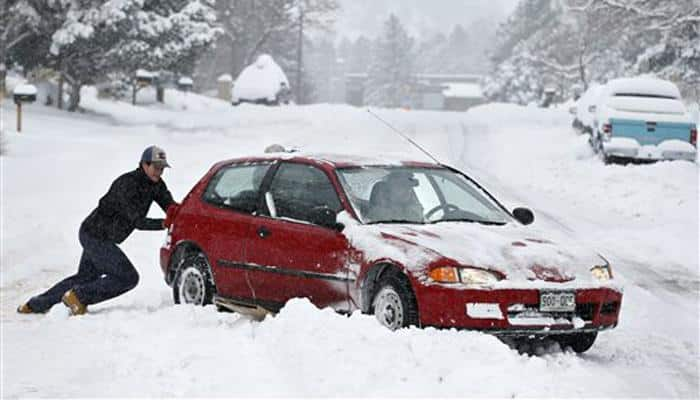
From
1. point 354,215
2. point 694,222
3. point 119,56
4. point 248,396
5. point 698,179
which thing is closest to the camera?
point 248,396

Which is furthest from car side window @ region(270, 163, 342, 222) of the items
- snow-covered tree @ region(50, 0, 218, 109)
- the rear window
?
snow-covered tree @ region(50, 0, 218, 109)

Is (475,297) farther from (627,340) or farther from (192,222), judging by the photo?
(192,222)

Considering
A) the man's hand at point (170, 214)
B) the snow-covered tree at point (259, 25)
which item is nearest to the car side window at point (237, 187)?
the man's hand at point (170, 214)

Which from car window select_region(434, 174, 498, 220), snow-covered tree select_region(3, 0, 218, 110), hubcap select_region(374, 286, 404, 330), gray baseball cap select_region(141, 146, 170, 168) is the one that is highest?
snow-covered tree select_region(3, 0, 218, 110)

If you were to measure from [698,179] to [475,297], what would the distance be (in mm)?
15400

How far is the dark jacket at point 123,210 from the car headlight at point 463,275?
3.50 meters

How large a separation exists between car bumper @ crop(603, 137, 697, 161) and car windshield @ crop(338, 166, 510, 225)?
49.1 feet

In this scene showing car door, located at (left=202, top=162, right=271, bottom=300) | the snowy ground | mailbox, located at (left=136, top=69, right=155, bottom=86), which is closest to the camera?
the snowy ground

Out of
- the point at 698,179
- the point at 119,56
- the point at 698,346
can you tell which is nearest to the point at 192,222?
the point at 698,346

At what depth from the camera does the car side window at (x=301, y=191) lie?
842 centimetres

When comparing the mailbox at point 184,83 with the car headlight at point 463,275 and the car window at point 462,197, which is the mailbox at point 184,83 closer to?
the car window at point 462,197

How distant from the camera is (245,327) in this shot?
8.15 m

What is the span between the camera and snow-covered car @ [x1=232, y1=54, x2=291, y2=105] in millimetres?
49000

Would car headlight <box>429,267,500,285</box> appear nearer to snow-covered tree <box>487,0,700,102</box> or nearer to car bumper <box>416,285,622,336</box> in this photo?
car bumper <box>416,285,622,336</box>
